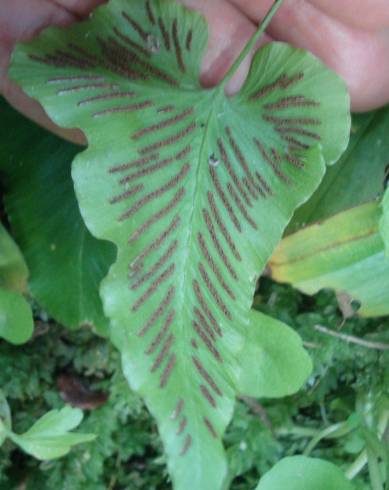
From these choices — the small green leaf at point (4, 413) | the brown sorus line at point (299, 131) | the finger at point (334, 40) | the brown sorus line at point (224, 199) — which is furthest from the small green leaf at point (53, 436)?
the finger at point (334, 40)

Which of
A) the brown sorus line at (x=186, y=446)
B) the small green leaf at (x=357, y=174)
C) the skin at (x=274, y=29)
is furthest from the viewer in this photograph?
the small green leaf at (x=357, y=174)

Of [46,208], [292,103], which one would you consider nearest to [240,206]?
[292,103]

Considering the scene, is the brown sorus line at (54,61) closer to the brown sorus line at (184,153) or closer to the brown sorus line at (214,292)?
the brown sorus line at (184,153)

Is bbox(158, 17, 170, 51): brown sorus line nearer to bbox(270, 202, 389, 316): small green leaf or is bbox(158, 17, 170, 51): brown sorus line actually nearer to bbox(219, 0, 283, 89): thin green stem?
bbox(219, 0, 283, 89): thin green stem

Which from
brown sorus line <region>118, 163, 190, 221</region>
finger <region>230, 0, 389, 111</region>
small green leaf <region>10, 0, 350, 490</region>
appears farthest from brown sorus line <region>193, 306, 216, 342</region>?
finger <region>230, 0, 389, 111</region>

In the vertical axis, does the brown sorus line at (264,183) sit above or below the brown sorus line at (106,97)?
above

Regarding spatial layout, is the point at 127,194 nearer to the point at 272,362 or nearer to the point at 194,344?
the point at 194,344

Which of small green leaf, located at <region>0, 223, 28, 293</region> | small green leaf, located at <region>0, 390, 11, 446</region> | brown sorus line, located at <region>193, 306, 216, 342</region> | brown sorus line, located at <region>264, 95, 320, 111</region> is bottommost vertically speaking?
small green leaf, located at <region>0, 390, 11, 446</region>
